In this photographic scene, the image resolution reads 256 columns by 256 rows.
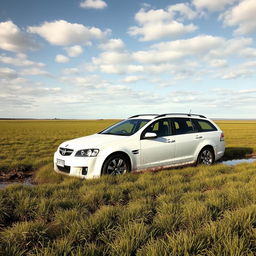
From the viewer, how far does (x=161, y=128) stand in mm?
7406

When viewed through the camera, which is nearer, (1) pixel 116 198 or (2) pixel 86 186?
(1) pixel 116 198

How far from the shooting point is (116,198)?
462cm

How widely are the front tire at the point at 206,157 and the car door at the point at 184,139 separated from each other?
1.21 ft

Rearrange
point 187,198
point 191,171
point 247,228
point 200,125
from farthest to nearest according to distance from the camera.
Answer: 1. point 200,125
2. point 191,171
3. point 187,198
4. point 247,228

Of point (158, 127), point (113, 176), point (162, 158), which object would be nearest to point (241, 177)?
point (162, 158)

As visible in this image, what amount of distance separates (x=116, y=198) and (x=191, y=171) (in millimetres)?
3074

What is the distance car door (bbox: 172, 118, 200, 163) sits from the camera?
7.48 meters

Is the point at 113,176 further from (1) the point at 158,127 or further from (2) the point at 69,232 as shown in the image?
(2) the point at 69,232

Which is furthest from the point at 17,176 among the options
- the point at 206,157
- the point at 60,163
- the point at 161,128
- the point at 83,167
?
the point at 206,157

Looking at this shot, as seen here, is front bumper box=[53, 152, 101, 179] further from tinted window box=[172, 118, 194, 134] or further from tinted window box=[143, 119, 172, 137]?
tinted window box=[172, 118, 194, 134]

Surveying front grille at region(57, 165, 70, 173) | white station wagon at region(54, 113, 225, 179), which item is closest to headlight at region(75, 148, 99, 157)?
white station wagon at region(54, 113, 225, 179)

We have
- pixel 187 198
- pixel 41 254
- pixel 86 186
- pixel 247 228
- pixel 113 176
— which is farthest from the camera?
pixel 113 176

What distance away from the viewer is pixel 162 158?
711 cm

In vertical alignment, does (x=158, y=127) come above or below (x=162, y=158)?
above
